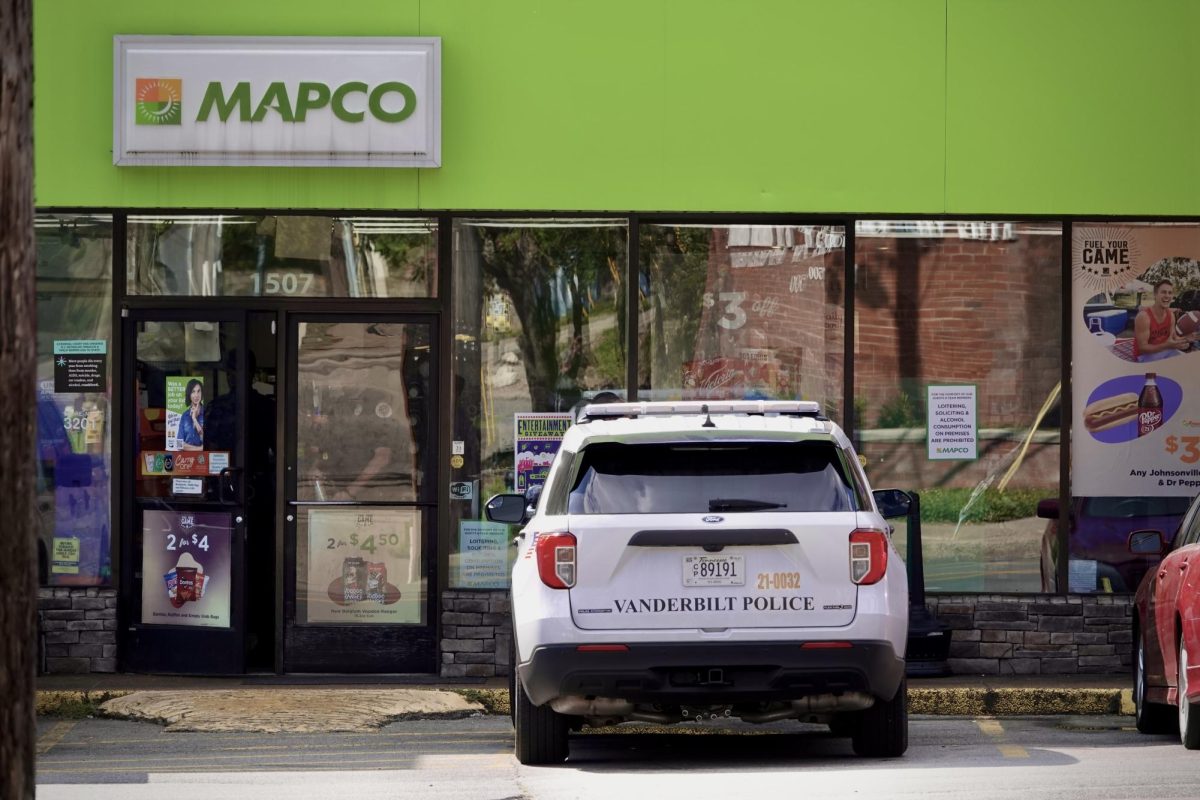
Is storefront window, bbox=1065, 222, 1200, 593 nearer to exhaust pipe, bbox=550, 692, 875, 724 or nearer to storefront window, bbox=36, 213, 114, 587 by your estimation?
exhaust pipe, bbox=550, 692, 875, 724

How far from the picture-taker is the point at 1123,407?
13.7m

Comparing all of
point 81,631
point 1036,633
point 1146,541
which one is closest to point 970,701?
point 1036,633

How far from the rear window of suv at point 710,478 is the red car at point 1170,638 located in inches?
80.4

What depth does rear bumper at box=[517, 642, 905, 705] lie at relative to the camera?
8766 mm

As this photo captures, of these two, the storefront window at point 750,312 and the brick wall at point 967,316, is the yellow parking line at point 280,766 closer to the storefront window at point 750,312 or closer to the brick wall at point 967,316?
the storefront window at point 750,312

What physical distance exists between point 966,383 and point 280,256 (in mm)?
5040

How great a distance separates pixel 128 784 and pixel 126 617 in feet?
15.3

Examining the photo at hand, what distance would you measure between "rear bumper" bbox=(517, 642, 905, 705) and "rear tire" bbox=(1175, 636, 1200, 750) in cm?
189

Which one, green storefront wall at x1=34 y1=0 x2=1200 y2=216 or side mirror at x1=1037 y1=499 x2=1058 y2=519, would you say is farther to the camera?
side mirror at x1=1037 y1=499 x2=1058 y2=519

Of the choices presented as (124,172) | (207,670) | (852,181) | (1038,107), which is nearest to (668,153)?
(852,181)

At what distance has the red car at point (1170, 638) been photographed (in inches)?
378

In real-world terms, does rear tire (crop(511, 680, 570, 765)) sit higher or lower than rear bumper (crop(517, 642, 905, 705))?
lower

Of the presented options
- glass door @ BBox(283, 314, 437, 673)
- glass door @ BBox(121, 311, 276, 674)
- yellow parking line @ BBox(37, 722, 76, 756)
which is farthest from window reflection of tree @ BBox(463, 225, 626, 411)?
yellow parking line @ BBox(37, 722, 76, 756)

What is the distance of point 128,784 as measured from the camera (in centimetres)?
894
